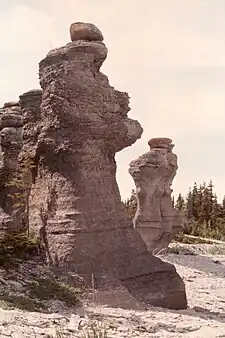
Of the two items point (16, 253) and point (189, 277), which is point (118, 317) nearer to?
point (16, 253)

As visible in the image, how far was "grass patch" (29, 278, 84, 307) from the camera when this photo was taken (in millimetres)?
8172

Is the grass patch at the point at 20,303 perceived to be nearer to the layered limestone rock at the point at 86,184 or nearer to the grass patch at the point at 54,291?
the grass patch at the point at 54,291

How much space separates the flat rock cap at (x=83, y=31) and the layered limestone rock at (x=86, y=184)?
15 mm

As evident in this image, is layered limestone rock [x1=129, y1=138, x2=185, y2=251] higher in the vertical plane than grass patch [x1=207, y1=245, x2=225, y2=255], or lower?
higher

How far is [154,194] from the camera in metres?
20.7

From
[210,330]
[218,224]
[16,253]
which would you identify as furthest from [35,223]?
[218,224]

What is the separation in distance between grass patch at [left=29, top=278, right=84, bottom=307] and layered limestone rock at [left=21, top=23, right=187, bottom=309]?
465mm

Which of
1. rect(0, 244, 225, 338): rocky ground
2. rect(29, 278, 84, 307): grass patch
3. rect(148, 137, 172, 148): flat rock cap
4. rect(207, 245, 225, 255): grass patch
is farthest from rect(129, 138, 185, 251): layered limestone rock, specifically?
rect(29, 278, 84, 307): grass patch

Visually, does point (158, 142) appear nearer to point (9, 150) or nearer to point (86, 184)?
point (9, 150)

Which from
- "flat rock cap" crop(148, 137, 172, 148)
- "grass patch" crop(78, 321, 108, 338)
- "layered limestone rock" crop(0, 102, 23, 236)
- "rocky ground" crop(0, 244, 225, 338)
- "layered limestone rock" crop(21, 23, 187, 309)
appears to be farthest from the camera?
"flat rock cap" crop(148, 137, 172, 148)

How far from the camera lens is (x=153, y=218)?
20.6 metres

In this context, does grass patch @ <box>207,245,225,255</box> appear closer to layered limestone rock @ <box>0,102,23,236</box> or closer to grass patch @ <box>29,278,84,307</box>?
layered limestone rock @ <box>0,102,23,236</box>

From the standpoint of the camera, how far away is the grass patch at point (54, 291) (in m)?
8.17

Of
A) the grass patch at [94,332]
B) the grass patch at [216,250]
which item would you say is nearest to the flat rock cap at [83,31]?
the grass patch at [94,332]
